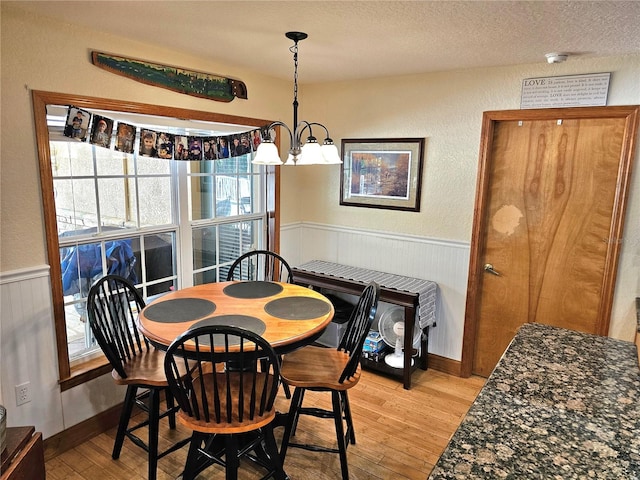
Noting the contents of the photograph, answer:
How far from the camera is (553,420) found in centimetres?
112

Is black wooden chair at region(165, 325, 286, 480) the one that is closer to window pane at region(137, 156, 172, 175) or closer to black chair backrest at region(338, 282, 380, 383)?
black chair backrest at region(338, 282, 380, 383)

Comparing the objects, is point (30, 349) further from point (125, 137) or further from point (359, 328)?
point (359, 328)

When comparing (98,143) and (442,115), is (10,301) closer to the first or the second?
(98,143)

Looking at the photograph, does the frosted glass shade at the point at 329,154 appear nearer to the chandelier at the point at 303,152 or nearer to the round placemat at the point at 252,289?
the chandelier at the point at 303,152

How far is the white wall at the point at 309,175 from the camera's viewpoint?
2.09 m

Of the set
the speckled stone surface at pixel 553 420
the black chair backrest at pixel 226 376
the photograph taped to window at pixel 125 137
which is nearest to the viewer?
the speckled stone surface at pixel 553 420

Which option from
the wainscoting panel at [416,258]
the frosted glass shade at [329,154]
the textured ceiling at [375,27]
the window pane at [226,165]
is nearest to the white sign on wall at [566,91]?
the textured ceiling at [375,27]

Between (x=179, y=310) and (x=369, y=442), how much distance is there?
1.36 m

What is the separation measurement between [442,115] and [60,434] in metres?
3.18

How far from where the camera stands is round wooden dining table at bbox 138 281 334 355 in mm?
2006

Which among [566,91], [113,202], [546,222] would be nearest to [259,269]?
[113,202]

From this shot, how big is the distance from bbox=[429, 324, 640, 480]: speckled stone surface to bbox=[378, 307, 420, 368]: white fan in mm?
1703

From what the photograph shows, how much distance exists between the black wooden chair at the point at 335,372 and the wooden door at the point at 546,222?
1.23m

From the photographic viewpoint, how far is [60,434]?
7.80ft
